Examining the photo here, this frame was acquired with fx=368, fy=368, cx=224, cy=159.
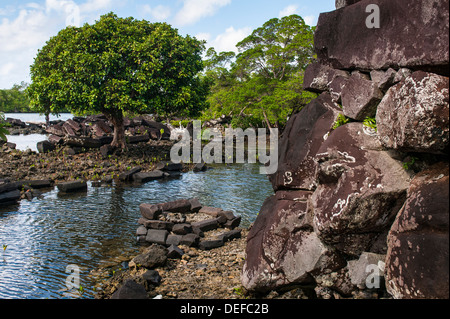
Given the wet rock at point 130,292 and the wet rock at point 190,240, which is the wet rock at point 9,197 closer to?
the wet rock at point 190,240

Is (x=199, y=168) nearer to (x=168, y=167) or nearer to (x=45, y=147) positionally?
(x=168, y=167)

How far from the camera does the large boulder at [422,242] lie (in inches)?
201

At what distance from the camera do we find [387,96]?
6461 mm

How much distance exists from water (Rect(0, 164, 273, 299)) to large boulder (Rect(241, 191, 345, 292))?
13.7ft

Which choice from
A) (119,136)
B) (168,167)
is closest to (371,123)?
(168,167)

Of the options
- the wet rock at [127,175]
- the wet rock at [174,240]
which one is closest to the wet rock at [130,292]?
the wet rock at [174,240]

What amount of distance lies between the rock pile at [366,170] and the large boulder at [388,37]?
0.02 metres

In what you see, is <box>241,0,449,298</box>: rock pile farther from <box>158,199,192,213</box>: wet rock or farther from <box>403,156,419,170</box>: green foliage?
<box>158,199,192,213</box>: wet rock

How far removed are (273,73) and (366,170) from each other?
3257cm

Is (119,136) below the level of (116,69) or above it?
below

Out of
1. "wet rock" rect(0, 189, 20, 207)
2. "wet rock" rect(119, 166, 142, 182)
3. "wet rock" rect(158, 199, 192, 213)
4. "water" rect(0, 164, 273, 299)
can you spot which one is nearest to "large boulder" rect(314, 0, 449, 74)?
"water" rect(0, 164, 273, 299)

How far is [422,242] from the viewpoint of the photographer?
5.39 m

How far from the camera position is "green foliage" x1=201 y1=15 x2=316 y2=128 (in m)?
32.1
